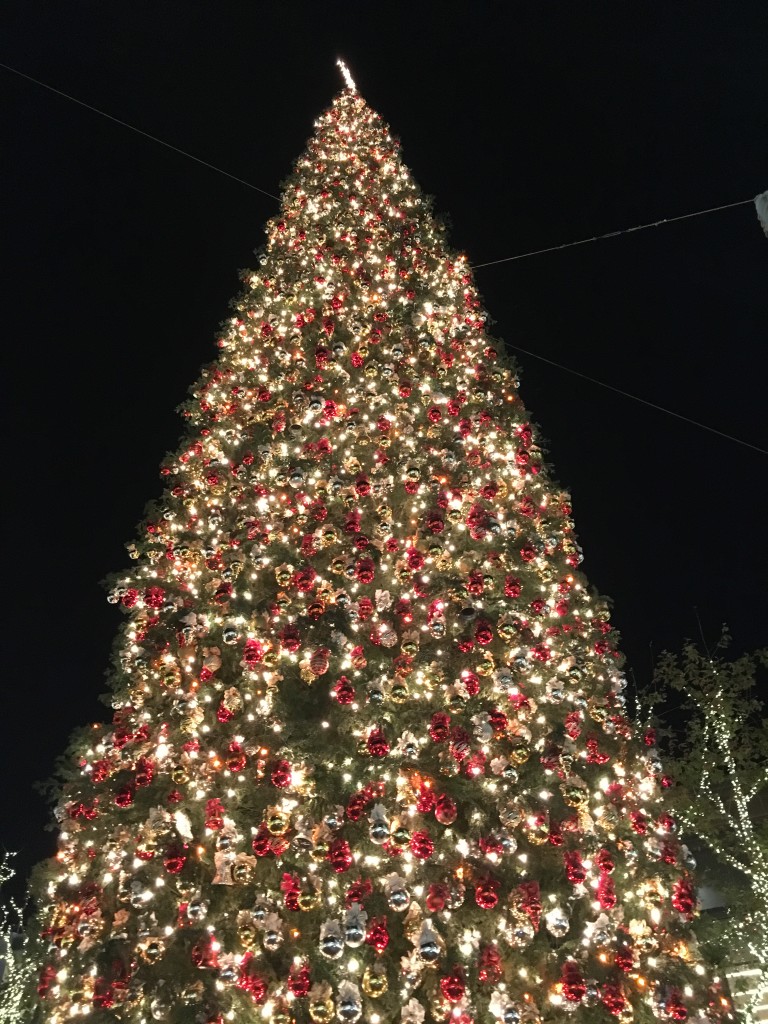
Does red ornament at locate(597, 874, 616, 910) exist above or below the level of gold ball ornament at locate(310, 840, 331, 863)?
below

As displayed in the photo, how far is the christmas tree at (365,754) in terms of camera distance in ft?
6.70

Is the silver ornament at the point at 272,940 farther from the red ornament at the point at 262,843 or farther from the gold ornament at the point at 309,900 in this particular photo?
the red ornament at the point at 262,843

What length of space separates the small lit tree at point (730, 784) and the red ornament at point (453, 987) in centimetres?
695

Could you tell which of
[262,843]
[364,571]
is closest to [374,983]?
[262,843]

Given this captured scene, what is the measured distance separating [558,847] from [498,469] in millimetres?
1882

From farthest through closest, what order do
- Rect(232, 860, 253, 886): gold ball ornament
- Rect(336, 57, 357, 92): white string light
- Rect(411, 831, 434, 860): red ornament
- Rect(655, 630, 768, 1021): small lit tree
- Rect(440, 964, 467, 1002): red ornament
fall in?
Rect(655, 630, 768, 1021): small lit tree, Rect(336, 57, 357, 92): white string light, Rect(232, 860, 253, 886): gold ball ornament, Rect(411, 831, 434, 860): red ornament, Rect(440, 964, 467, 1002): red ornament

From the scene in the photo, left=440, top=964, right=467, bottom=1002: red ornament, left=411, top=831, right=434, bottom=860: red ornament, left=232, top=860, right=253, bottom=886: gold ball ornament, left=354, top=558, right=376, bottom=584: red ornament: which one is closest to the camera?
left=440, top=964, right=467, bottom=1002: red ornament

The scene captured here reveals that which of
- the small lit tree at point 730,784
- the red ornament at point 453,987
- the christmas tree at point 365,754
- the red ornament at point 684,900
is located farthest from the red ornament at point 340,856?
the small lit tree at point 730,784

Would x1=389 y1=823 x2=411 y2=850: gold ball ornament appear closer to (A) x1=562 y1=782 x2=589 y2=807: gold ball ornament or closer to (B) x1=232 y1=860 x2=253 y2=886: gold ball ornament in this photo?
(B) x1=232 y1=860 x2=253 y2=886: gold ball ornament

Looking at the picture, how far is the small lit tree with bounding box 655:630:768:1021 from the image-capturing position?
792 cm

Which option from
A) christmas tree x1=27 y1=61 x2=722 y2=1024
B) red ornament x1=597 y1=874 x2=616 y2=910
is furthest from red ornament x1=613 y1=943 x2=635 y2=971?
red ornament x1=597 y1=874 x2=616 y2=910

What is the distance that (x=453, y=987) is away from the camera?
1.88 meters

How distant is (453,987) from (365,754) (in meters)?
→ 0.79

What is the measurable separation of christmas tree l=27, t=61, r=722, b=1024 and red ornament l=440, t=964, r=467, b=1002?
10mm
